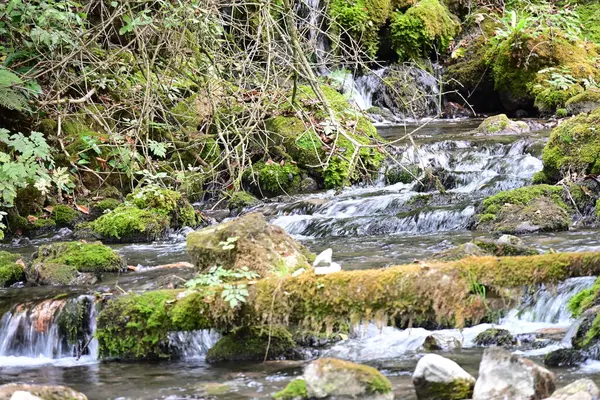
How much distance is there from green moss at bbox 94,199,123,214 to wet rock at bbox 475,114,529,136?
261 inches

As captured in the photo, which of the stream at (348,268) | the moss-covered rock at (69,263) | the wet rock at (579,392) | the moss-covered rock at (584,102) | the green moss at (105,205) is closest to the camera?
the wet rock at (579,392)

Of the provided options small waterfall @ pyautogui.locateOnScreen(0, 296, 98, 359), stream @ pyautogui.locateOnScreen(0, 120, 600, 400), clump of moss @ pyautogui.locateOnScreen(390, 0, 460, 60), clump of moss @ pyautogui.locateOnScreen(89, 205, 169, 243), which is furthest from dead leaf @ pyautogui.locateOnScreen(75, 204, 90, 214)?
clump of moss @ pyautogui.locateOnScreen(390, 0, 460, 60)

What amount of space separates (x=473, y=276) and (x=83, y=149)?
8.00 metres

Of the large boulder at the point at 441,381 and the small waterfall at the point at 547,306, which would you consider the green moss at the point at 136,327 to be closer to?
the large boulder at the point at 441,381

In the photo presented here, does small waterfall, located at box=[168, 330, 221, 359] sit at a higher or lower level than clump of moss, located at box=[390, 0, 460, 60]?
lower

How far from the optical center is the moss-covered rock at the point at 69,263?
23.4 feet

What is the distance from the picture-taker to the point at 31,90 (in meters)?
8.38

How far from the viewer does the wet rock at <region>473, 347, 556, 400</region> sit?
368cm

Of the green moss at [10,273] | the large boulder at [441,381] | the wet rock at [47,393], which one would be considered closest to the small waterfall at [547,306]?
the large boulder at [441,381]

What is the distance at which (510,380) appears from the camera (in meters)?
3.70

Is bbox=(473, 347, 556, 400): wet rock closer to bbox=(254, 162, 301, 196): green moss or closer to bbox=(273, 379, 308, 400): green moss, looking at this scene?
bbox=(273, 379, 308, 400): green moss

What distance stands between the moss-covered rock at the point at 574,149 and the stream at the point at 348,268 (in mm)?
604

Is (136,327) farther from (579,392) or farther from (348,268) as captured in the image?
(579,392)

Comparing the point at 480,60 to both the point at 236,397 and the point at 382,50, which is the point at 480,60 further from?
the point at 236,397
